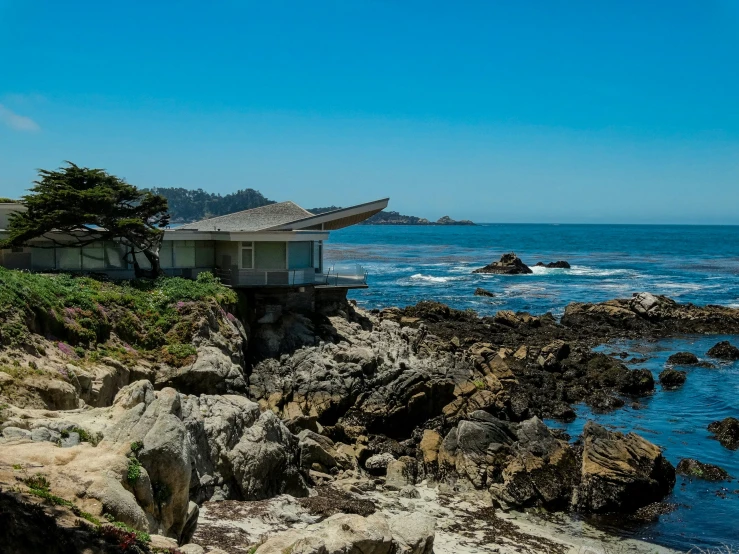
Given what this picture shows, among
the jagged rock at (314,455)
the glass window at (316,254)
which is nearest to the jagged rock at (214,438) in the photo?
the jagged rock at (314,455)

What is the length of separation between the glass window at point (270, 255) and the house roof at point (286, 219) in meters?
0.75

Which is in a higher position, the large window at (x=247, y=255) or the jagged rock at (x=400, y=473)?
the large window at (x=247, y=255)

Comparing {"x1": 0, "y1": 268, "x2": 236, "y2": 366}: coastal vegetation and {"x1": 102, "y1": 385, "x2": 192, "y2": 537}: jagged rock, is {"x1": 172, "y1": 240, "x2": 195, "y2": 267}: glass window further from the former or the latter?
{"x1": 102, "y1": 385, "x2": 192, "y2": 537}: jagged rock

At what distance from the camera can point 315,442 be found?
2112 cm

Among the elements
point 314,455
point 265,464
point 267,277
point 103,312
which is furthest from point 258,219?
point 265,464

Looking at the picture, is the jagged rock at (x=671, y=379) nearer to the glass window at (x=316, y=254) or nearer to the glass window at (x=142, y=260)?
the glass window at (x=316, y=254)

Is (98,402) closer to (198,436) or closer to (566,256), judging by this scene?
(198,436)

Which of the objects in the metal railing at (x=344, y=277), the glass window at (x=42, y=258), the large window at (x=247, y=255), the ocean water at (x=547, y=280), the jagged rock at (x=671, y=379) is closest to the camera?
the glass window at (x=42, y=258)

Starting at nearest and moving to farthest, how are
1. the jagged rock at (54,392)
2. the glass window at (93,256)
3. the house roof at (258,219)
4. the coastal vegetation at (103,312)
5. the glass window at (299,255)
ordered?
1. the jagged rock at (54,392)
2. the coastal vegetation at (103,312)
3. the glass window at (93,256)
4. the glass window at (299,255)
5. the house roof at (258,219)

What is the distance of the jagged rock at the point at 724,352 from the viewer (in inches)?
1588

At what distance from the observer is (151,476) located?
11.7 metres

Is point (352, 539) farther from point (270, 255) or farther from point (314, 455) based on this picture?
point (270, 255)

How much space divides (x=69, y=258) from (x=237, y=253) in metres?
6.89

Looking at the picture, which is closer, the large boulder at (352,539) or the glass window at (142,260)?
the large boulder at (352,539)
